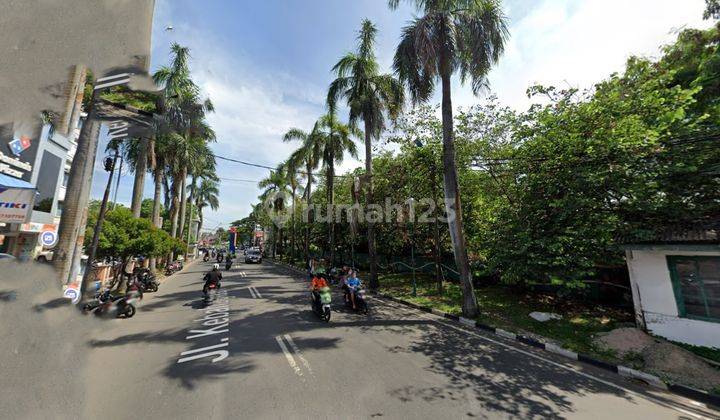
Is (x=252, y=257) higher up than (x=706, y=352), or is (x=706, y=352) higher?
(x=252, y=257)

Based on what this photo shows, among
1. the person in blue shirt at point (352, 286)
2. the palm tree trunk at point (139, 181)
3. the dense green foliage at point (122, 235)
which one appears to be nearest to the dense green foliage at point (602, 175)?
the person in blue shirt at point (352, 286)

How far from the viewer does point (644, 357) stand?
248 inches

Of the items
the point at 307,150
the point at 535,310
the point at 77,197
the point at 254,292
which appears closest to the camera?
the point at 77,197

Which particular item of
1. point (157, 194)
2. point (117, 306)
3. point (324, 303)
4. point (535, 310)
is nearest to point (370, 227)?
point (324, 303)

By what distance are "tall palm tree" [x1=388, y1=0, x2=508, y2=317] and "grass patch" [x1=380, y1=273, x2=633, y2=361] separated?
1.50 m

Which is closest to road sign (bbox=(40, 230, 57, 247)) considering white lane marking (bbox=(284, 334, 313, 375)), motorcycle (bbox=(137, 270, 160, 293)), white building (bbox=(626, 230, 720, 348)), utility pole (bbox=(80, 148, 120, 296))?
utility pole (bbox=(80, 148, 120, 296))

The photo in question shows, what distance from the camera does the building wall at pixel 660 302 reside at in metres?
7.12

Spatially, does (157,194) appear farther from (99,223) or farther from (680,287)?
(680,287)

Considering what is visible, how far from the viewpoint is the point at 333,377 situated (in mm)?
5125

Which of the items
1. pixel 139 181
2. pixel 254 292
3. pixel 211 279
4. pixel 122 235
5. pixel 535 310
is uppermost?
pixel 139 181

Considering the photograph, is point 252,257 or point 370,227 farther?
point 252,257

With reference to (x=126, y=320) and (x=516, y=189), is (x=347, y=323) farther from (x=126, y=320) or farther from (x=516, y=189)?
(x=516, y=189)

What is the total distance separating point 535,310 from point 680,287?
3.74 meters

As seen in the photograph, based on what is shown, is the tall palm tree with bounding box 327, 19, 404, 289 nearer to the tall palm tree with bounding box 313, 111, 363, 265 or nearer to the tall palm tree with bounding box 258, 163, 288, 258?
the tall palm tree with bounding box 313, 111, 363, 265
